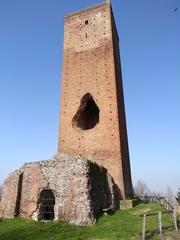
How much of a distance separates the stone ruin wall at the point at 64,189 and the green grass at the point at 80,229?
1.98ft

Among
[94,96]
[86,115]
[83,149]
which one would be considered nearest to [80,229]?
[83,149]

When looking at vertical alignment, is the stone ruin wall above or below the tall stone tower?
below

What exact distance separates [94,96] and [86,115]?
7.77 feet

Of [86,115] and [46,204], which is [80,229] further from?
[86,115]

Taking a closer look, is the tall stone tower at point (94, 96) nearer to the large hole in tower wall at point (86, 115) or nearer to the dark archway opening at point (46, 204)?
the large hole in tower wall at point (86, 115)

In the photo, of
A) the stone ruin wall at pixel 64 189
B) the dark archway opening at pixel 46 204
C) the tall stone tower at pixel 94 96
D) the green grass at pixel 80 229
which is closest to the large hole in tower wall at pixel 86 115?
the tall stone tower at pixel 94 96

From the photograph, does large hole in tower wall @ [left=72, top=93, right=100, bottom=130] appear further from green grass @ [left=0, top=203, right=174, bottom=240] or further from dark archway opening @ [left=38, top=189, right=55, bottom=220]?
green grass @ [left=0, top=203, right=174, bottom=240]

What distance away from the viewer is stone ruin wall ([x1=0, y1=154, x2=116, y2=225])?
1123 cm

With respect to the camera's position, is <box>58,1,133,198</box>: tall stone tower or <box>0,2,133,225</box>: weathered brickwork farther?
<box>58,1,133,198</box>: tall stone tower

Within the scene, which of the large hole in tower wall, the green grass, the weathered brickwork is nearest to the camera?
the green grass

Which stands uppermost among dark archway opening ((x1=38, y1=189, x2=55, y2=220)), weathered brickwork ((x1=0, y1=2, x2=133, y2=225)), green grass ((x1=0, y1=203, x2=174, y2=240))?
weathered brickwork ((x1=0, y1=2, x2=133, y2=225))

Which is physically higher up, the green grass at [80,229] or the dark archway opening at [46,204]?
the dark archway opening at [46,204]

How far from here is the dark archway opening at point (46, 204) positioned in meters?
12.4

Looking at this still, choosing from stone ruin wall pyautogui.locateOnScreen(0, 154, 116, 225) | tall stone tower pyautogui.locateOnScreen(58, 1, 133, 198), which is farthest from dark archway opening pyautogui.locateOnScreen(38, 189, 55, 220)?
tall stone tower pyautogui.locateOnScreen(58, 1, 133, 198)
